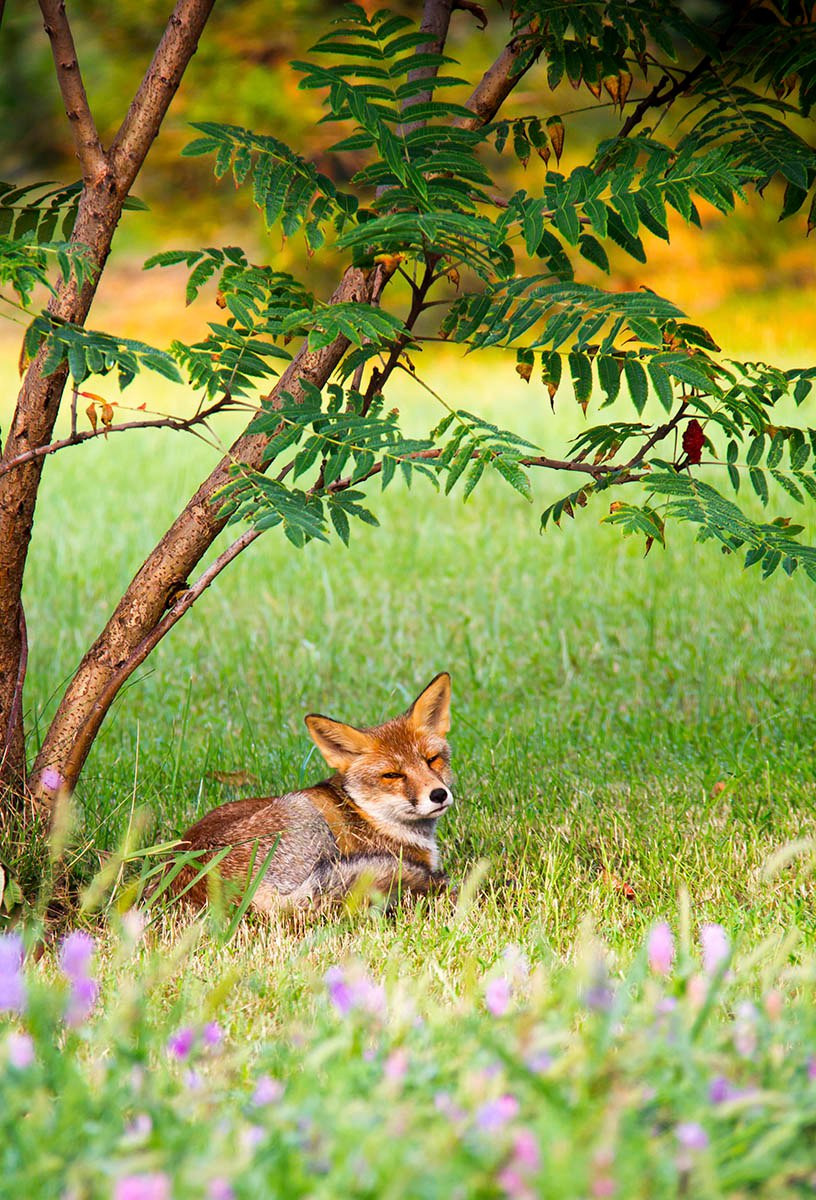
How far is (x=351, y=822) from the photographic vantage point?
14.1 feet

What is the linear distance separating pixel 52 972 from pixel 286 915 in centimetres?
88

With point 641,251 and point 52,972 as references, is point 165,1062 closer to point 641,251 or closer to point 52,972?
point 52,972

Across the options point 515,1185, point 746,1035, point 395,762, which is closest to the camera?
point 515,1185

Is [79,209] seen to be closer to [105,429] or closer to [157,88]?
[157,88]

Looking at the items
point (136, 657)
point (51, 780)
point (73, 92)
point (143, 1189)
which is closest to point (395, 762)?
point (136, 657)

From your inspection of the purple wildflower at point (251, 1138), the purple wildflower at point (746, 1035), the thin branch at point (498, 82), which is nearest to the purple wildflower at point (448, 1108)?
the purple wildflower at point (251, 1138)

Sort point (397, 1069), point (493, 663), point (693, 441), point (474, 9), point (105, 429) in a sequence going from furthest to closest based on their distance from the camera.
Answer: point (493, 663) < point (474, 9) < point (693, 441) < point (105, 429) < point (397, 1069)

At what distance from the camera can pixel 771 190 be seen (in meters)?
20.6

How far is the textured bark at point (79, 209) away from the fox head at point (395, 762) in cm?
107

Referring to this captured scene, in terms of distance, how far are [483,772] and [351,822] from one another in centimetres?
112

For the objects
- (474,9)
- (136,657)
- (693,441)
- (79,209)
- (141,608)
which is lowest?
(136,657)

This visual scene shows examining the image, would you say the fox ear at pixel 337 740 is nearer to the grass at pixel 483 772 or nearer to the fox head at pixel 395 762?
the fox head at pixel 395 762

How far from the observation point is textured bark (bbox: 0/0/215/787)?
3.80 meters

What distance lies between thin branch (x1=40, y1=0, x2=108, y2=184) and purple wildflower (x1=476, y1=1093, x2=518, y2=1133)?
3080 millimetres
